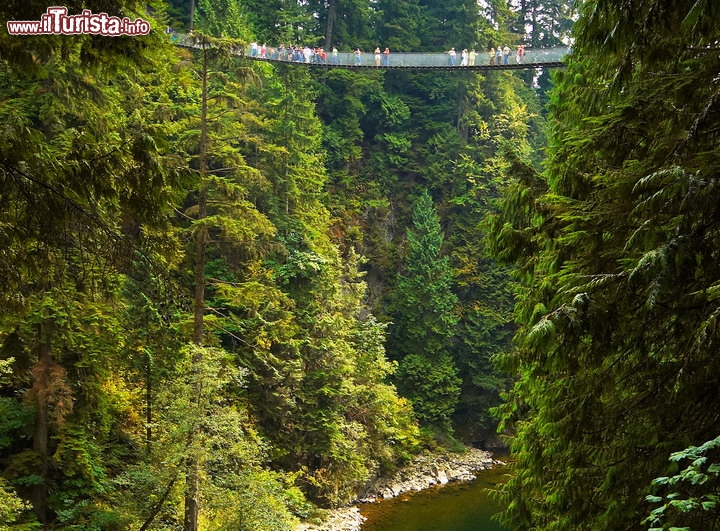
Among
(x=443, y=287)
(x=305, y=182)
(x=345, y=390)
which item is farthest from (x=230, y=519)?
(x=443, y=287)

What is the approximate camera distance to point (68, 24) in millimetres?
3787

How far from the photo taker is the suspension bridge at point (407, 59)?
19.1 metres

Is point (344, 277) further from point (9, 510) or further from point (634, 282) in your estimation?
point (634, 282)

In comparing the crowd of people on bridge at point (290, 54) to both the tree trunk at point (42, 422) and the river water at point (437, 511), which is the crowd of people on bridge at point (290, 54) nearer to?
the tree trunk at point (42, 422)

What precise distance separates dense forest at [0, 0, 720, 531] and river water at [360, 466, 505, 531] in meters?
1.35

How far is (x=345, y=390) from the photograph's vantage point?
718 inches

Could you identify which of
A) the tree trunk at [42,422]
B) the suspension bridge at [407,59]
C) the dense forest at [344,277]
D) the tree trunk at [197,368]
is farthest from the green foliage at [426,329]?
the tree trunk at [42,422]

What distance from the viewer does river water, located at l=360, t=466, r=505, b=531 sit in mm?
17906

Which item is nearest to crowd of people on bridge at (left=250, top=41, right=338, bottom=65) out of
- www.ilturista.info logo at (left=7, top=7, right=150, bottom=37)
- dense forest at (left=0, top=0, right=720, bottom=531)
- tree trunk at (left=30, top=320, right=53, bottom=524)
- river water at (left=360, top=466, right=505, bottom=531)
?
dense forest at (left=0, top=0, right=720, bottom=531)

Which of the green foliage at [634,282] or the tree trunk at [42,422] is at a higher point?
the green foliage at [634,282]

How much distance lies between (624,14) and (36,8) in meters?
3.47

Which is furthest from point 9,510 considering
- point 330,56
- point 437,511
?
point 330,56

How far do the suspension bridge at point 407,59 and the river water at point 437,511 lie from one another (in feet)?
45.3

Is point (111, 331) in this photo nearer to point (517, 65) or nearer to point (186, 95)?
point (186, 95)
